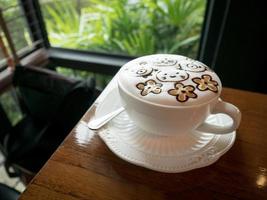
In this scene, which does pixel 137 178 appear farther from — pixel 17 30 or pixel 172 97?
pixel 17 30

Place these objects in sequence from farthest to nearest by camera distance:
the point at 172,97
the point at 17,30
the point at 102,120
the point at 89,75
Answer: the point at 89,75
the point at 17,30
the point at 102,120
the point at 172,97

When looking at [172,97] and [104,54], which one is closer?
[172,97]

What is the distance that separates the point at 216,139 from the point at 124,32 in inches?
36.1

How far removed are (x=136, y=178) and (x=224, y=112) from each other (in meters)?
0.19

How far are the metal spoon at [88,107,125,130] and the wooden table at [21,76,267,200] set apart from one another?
0.12 ft

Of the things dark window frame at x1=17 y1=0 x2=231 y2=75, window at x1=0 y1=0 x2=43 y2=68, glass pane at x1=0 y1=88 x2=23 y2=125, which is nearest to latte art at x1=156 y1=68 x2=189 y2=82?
dark window frame at x1=17 y1=0 x2=231 y2=75

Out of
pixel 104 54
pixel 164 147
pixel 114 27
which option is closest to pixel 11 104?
pixel 104 54

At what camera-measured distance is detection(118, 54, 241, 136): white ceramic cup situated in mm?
348

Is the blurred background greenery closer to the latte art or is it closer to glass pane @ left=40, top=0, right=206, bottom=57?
glass pane @ left=40, top=0, right=206, bottom=57

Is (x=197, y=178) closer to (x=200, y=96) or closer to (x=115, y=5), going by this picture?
(x=200, y=96)

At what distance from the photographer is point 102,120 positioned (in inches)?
18.1

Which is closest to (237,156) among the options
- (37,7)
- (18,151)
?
(18,151)

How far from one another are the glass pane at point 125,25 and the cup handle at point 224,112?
0.76m

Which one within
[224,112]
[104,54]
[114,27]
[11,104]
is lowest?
[11,104]
